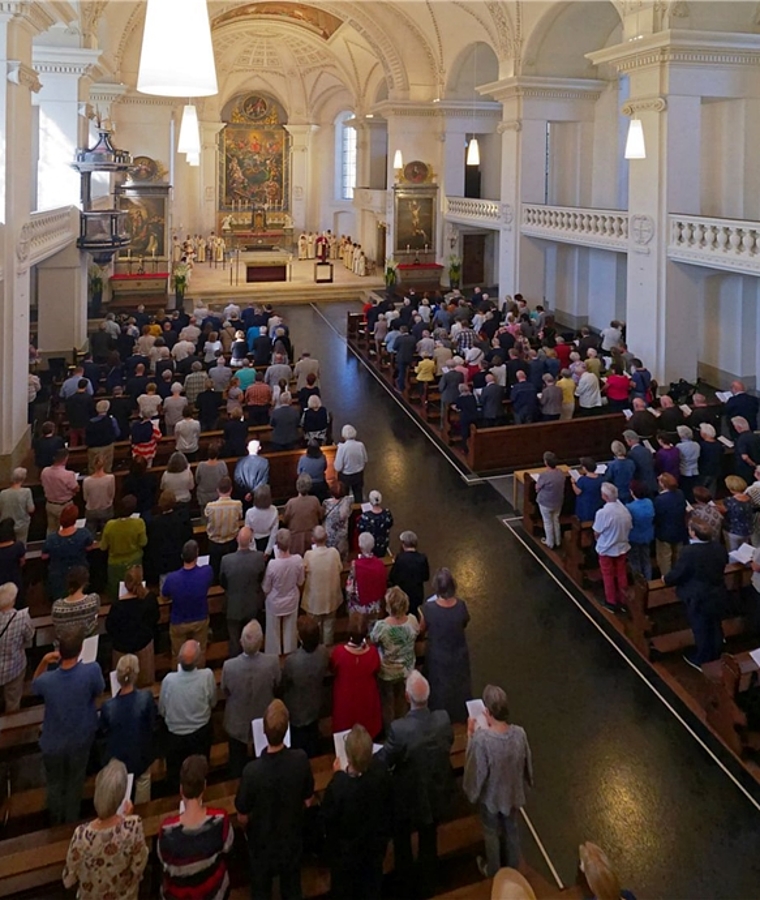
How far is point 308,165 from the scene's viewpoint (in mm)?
35031

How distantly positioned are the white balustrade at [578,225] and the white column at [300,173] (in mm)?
17804

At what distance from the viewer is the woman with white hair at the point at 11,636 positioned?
5.33m

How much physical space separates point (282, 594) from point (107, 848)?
2.81 meters

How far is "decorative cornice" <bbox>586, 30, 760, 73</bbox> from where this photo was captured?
1305 centimetres

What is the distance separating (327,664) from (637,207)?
484 inches

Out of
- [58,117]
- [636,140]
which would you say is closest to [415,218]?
[58,117]

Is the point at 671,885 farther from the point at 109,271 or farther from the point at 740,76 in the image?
the point at 109,271

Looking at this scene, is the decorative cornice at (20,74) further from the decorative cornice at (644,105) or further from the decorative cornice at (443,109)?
the decorative cornice at (443,109)

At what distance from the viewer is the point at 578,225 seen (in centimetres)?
1708

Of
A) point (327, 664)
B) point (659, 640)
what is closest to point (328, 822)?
point (327, 664)

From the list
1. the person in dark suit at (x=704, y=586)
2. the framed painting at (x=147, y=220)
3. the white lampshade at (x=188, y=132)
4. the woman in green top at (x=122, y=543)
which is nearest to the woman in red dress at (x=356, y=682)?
the woman in green top at (x=122, y=543)

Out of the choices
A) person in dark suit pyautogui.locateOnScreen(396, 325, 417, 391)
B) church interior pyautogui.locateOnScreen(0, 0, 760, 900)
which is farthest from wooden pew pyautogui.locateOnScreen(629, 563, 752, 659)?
person in dark suit pyautogui.locateOnScreen(396, 325, 417, 391)

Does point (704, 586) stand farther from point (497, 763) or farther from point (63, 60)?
point (63, 60)

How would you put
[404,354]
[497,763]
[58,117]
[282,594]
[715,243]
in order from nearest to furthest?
[497,763] → [282,594] → [715,243] → [404,354] → [58,117]
